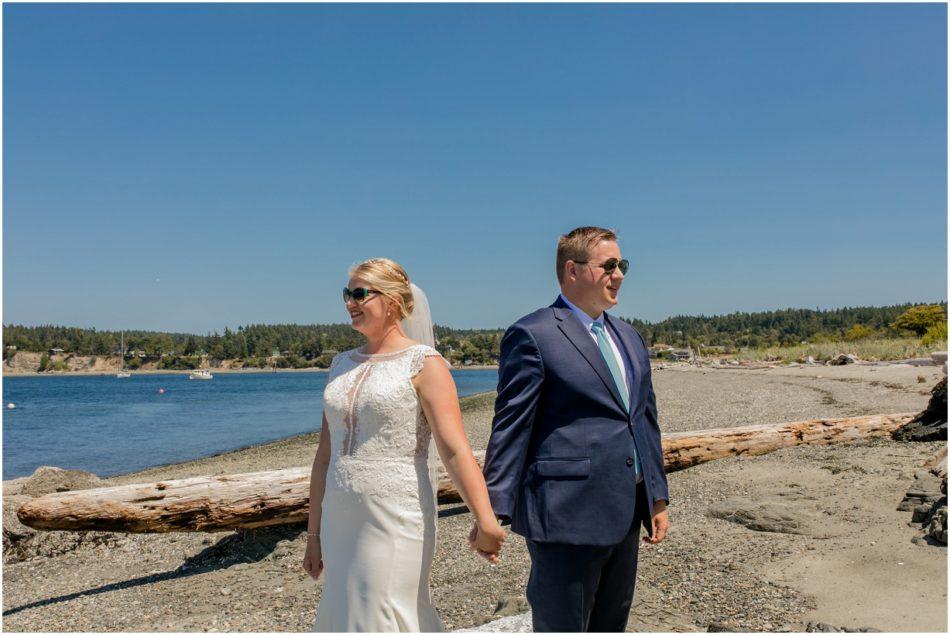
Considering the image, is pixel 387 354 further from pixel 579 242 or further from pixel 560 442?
pixel 579 242

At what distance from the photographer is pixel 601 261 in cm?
285

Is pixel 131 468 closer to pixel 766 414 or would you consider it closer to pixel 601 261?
pixel 766 414

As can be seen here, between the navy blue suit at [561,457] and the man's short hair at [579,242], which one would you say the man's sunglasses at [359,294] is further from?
the man's short hair at [579,242]

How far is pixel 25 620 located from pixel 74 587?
2.81ft

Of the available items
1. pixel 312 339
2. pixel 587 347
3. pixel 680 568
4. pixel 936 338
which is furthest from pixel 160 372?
pixel 587 347

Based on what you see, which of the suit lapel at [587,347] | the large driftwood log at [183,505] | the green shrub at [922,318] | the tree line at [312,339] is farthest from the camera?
the tree line at [312,339]

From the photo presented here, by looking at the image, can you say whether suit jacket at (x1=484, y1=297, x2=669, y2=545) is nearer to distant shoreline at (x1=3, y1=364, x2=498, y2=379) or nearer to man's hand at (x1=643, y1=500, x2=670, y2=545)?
→ man's hand at (x1=643, y1=500, x2=670, y2=545)

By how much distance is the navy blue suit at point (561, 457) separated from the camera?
2.59m

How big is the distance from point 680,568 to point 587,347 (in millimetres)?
3586

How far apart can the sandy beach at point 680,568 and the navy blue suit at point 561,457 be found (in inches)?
80.8

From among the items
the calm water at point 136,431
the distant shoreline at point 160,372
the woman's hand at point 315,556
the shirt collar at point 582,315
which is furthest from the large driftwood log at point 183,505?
the distant shoreline at point 160,372

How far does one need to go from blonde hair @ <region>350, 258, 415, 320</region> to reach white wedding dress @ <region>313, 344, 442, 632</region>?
243 millimetres

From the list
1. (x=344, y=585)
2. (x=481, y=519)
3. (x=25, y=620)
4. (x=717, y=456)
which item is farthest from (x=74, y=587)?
(x=717, y=456)

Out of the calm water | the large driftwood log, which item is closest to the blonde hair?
the large driftwood log
